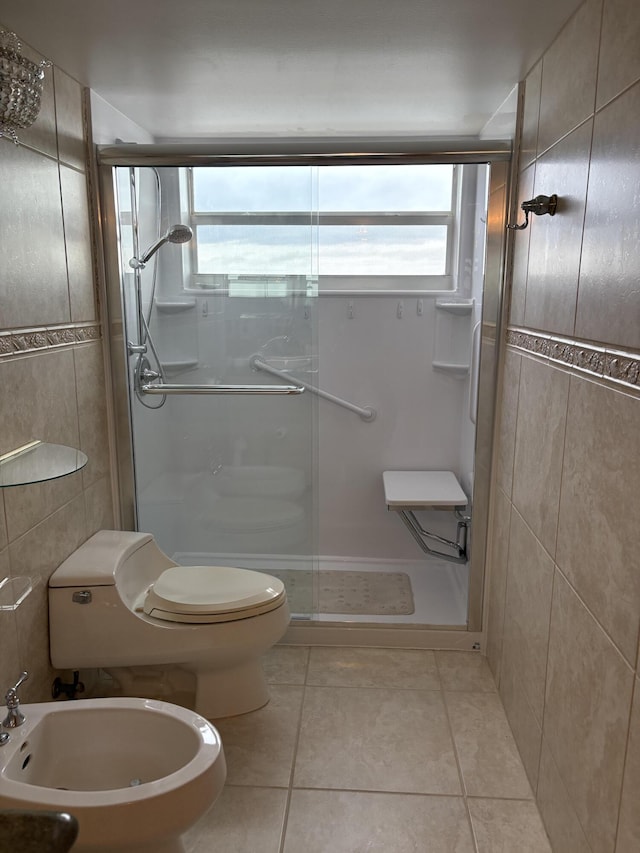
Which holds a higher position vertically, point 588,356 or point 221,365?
point 588,356

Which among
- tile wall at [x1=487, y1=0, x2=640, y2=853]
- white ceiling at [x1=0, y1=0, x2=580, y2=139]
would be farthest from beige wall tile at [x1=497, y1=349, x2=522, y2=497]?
Result: white ceiling at [x1=0, y1=0, x2=580, y2=139]

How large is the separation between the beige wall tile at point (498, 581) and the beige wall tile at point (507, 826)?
1.75 feet

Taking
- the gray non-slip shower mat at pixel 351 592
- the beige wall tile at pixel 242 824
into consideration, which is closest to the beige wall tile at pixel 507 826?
the beige wall tile at pixel 242 824

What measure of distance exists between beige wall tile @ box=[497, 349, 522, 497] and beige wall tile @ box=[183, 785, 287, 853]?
3.91 ft

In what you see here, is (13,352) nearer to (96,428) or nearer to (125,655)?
(96,428)

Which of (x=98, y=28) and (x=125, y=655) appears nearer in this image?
(x=98, y=28)

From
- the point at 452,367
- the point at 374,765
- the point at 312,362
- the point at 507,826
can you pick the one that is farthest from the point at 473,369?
the point at 507,826

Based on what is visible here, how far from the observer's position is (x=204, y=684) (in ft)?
7.00

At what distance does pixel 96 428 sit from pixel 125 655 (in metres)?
0.80

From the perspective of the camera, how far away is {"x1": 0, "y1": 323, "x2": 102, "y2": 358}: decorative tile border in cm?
169

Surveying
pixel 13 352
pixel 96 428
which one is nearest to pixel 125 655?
pixel 96 428

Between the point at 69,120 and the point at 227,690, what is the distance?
193 centimetres

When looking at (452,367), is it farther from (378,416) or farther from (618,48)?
(618,48)

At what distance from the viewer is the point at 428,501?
2.77 metres
